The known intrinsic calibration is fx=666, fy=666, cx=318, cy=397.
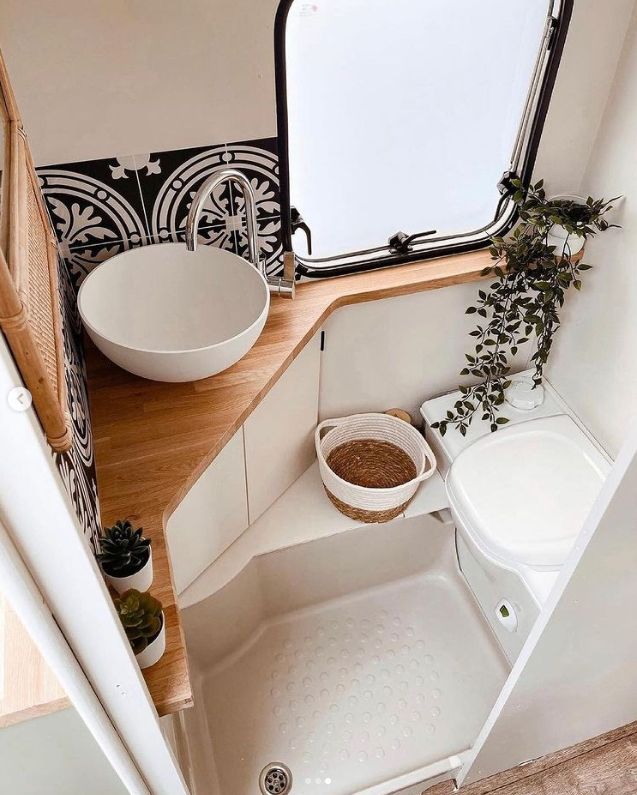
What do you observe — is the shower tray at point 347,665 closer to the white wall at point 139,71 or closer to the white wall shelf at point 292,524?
the white wall shelf at point 292,524

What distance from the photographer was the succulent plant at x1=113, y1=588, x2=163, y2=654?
1.05 m

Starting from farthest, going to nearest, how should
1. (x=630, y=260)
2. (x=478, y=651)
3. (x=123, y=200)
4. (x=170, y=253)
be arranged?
(x=478, y=651), (x=630, y=260), (x=170, y=253), (x=123, y=200)

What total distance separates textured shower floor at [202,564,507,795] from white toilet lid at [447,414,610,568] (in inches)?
17.5

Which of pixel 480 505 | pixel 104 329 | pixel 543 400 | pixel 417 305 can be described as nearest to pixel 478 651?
pixel 480 505

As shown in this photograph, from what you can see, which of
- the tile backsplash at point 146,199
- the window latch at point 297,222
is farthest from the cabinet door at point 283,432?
the tile backsplash at point 146,199

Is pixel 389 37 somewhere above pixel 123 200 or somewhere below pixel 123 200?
above

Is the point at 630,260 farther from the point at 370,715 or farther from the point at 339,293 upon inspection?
the point at 370,715

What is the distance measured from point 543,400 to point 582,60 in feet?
3.21

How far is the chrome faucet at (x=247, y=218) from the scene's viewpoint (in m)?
1.36

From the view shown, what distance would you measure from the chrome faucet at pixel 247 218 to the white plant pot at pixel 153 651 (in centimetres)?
77

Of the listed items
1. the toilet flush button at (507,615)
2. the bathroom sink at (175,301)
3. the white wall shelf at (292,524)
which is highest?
the bathroom sink at (175,301)

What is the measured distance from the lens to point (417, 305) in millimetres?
1917

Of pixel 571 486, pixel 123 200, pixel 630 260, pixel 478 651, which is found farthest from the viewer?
pixel 478 651

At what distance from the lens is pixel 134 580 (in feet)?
3.66
